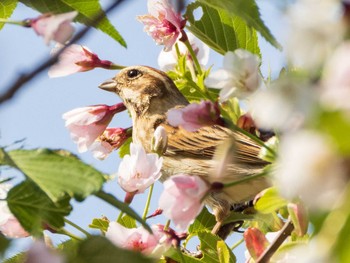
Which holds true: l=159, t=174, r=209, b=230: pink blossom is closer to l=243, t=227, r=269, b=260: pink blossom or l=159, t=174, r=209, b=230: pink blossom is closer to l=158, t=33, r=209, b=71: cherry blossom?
l=243, t=227, r=269, b=260: pink blossom

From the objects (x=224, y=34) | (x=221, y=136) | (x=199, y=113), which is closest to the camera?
(x=199, y=113)

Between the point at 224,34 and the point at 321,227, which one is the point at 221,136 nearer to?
the point at 224,34

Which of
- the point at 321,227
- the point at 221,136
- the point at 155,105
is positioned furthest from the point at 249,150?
the point at 321,227

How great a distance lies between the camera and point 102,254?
77cm

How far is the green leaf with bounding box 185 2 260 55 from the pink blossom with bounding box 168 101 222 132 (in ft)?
3.24

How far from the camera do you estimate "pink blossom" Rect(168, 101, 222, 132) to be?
4.62 feet

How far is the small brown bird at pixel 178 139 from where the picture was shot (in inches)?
160

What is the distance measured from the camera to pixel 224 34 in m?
2.40

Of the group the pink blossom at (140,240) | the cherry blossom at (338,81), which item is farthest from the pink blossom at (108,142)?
the cherry blossom at (338,81)

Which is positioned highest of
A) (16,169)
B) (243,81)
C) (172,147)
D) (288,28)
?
(288,28)

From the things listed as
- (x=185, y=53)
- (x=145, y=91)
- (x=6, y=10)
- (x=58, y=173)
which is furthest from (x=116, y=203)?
(x=145, y=91)

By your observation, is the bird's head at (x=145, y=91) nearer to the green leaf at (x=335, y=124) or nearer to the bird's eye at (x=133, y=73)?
the bird's eye at (x=133, y=73)

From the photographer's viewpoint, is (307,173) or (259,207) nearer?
(307,173)

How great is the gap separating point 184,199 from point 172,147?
147 inches
